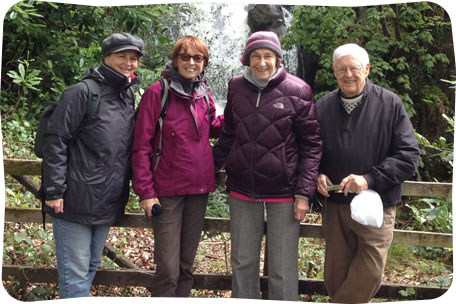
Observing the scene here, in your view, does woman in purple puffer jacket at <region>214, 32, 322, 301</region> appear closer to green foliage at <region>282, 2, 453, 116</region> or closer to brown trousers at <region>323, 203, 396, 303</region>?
brown trousers at <region>323, 203, 396, 303</region>

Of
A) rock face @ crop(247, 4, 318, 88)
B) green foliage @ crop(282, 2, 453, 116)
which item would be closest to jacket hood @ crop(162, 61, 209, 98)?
green foliage @ crop(282, 2, 453, 116)

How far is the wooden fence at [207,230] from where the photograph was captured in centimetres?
354

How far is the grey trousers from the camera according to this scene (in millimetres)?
3129

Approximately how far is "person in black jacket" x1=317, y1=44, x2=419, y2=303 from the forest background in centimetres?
71

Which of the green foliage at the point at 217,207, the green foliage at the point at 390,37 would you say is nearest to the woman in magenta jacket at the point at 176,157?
the green foliage at the point at 217,207

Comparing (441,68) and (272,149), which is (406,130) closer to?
(272,149)

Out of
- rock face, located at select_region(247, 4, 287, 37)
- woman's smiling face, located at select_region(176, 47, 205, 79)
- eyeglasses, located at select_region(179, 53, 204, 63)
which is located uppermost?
rock face, located at select_region(247, 4, 287, 37)

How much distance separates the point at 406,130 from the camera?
296 centimetres

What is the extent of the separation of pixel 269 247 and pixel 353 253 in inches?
23.0

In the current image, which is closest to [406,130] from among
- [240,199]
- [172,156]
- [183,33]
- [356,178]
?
[356,178]

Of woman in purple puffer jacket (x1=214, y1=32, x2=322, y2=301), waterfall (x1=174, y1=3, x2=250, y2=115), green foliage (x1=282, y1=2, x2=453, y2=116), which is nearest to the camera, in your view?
woman in purple puffer jacket (x1=214, y1=32, x2=322, y2=301)

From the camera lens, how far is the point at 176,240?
3.22 metres

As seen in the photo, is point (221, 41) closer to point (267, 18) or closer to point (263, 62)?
point (267, 18)

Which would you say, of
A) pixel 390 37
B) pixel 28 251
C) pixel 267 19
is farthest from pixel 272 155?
pixel 267 19
